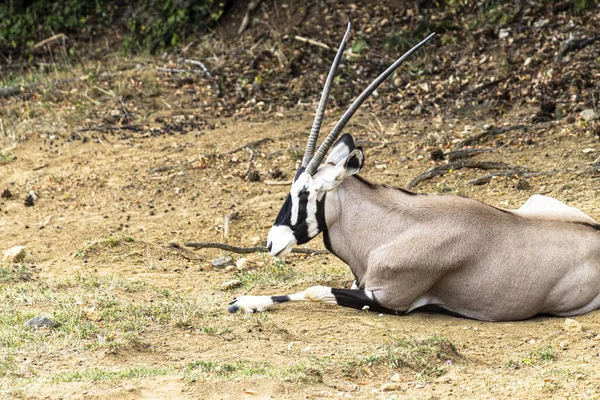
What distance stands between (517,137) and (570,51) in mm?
2325

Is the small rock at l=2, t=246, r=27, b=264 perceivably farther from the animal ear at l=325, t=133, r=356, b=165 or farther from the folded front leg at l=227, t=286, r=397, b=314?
the animal ear at l=325, t=133, r=356, b=165

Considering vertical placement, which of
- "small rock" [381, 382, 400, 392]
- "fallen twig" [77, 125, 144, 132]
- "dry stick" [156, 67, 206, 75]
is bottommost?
"fallen twig" [77, 125, 144, 132]

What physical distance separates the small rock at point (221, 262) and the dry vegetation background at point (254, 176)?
2.3 inches

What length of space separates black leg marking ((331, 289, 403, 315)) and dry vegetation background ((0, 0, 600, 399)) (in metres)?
0.08

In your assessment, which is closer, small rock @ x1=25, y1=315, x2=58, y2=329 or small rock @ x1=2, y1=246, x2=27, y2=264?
small rock @ x1=25, y1=315, x2=58, y2=329

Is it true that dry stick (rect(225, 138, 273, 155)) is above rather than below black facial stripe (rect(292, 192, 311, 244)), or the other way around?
below

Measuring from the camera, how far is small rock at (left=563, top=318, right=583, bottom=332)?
5566 mm

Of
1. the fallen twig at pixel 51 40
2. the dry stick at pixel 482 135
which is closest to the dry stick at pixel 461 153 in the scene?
the dry stick at pixel 482 135

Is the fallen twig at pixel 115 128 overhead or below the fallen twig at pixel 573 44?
below

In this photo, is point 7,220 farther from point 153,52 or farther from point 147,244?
point 153,52

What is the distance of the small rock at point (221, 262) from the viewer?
299 inches

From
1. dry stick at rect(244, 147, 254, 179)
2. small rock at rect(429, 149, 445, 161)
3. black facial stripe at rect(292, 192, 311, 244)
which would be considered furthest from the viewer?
dry stick at rect(244, 147, 254, 179)

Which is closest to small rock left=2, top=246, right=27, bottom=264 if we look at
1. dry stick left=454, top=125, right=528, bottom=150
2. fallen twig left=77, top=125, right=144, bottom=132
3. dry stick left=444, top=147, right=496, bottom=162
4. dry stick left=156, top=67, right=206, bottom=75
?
fallen twig left=77, top=125, right=144, bottom=132

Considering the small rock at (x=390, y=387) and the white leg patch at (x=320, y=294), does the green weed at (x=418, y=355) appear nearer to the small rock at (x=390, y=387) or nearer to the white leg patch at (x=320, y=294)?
the small rock at (x=390, y=387)
